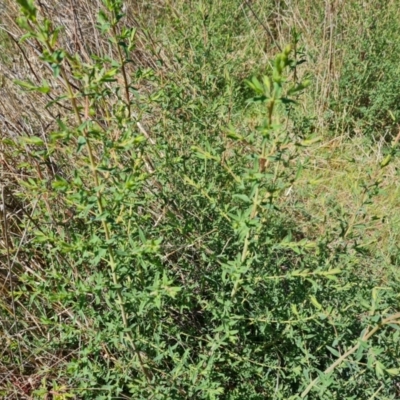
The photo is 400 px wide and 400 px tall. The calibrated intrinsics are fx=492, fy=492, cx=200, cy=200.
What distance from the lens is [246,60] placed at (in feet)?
13.7

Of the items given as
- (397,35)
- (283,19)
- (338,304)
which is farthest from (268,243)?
(283,19)

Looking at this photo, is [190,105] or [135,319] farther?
[190,105]

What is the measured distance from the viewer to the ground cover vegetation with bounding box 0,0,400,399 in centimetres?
141

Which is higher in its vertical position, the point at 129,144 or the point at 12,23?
the point at 12,23

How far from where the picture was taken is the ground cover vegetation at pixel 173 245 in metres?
1.41

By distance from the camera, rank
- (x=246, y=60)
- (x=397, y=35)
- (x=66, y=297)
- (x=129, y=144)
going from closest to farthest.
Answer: (x=129, y=144), (x=66, y=297), (x=397, y=35), (x=246, y=60)

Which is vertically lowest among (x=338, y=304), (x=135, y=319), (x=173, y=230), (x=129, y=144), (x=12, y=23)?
(x=338, y=304)

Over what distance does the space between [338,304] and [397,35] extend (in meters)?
2.60

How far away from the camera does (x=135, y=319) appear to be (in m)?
1.85

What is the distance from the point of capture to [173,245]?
80.7 inches

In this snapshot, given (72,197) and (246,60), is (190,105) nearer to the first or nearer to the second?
(72,197)

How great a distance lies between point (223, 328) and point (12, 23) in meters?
2.55

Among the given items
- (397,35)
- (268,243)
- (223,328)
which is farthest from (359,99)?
(223,328)

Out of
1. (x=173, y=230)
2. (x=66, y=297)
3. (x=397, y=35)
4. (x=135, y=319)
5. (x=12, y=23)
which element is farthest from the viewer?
(x=397, y=35)
